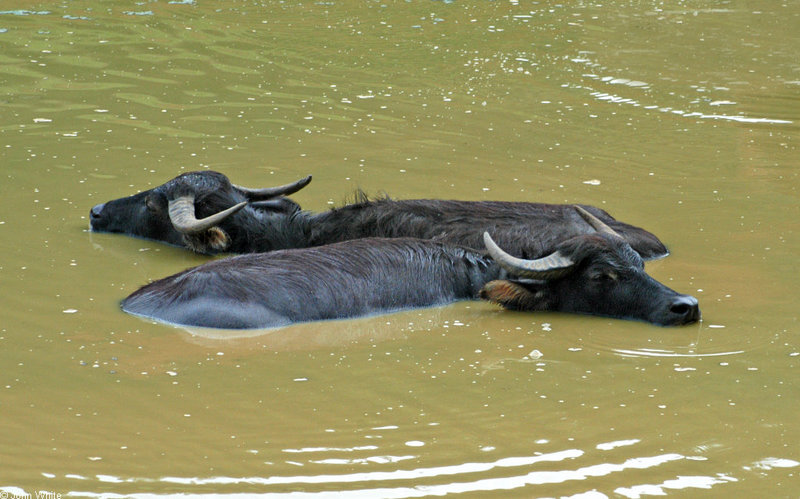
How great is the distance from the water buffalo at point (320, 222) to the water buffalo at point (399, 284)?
406 mm

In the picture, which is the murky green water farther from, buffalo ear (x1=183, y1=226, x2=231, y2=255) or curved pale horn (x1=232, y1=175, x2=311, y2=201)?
curved pale horn (x1=232, y1=175, x2=311, y2=201)

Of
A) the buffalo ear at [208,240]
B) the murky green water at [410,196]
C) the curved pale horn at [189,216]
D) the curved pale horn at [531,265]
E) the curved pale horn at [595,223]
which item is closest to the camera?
the murky green water at [410,196]

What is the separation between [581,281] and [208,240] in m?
2.69

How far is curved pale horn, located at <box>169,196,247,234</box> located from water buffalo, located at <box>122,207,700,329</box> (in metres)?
0.84

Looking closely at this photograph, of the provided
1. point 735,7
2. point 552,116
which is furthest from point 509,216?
point 735,7

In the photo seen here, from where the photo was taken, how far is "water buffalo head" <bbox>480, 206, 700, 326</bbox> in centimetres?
711

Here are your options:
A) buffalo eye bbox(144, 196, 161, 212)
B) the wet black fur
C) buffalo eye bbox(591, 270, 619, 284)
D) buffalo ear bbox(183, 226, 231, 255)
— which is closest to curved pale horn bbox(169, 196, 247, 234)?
buffalo ear bbox(183, 226, 231, 255)

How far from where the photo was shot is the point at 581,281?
727cm

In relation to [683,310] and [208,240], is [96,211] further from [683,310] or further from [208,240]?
[683,310]

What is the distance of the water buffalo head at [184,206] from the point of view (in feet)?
28.3

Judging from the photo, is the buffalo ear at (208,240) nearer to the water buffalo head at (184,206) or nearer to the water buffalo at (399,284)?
the water buffalo head at (184,206)

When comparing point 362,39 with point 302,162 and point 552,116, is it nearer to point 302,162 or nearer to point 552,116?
point 552,116

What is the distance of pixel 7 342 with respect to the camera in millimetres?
6438

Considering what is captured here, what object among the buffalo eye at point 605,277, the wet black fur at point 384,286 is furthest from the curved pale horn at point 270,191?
the buffalo eye at point 605,277
